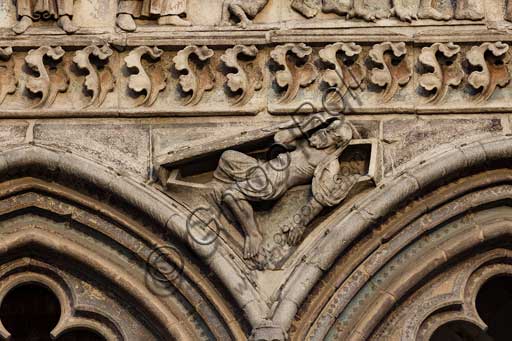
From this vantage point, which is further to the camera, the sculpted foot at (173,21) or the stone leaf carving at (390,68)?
the sculpted foot at (173,21)

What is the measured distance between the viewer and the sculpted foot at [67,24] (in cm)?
1598

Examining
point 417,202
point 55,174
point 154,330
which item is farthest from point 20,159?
point 417,202

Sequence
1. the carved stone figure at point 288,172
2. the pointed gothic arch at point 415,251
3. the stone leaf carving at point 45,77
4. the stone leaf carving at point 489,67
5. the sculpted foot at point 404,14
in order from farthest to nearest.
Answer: the sculpted foot at point 404,14, the stone leaf carving at point 45,77, the stone leaf carving at point 489,67, the carved stone figure at point 288,172, the pointed gothic arch at point 415,251

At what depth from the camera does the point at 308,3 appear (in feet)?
52.6

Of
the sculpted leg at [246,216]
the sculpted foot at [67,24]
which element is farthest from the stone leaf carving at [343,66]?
the sculpted foot at [67,24]

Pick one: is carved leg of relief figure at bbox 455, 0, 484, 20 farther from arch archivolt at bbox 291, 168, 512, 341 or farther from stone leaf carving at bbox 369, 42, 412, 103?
arch archivolt at bbox 291, 168, 512, 341

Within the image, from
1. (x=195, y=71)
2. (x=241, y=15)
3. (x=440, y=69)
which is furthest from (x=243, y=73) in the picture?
(x=440, y=69)

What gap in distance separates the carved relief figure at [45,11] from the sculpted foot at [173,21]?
0.60 m

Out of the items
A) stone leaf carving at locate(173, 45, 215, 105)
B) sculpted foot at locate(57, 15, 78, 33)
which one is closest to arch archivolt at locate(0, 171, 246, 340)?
stone leaf carving at locate(173, 45, 215, 105)

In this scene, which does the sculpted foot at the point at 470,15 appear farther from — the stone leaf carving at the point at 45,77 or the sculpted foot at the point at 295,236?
the stone leaf carving at the point at 45,77

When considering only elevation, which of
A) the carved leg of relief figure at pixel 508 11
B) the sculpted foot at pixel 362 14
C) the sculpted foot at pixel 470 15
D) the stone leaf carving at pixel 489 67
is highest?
the carved leg of relief figure at pixel 508 11

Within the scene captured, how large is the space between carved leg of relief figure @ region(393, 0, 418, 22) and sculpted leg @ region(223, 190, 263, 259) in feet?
5.73

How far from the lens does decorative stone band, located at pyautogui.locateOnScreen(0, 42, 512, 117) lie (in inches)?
619

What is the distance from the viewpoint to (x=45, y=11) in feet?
52.7
